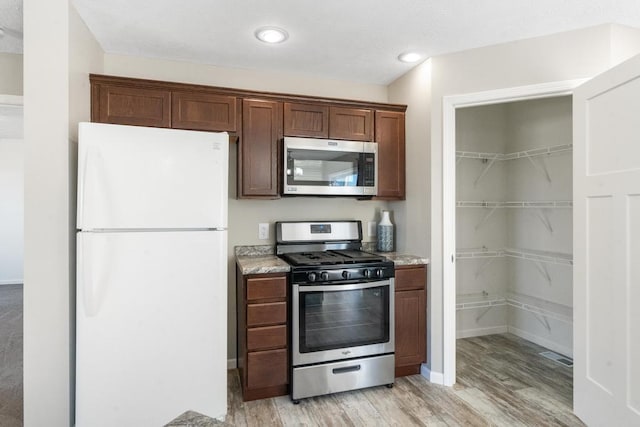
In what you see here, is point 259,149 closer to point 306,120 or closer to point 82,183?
point 306,120

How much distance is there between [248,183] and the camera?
2.64 meters

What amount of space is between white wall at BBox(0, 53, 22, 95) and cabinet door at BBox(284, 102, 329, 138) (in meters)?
1.94

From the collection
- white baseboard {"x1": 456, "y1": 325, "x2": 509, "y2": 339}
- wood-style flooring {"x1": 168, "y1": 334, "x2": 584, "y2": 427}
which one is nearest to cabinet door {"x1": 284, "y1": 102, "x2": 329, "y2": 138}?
wood-style flooring {"x1": 168, "y1": 334, "x2": 584, "y2": 427}

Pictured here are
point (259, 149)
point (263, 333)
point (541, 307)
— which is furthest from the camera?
point (541, 307)

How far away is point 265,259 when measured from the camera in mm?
2672

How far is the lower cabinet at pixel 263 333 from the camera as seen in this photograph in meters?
2.32

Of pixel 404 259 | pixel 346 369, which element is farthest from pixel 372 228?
pixel 346 369

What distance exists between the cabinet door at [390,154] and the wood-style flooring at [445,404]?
5.01ft

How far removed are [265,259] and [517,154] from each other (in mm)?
2709

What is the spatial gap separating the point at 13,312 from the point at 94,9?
4.24 m

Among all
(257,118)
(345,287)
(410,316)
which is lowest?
(410,316)

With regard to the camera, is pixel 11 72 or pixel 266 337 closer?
pixel 266 337

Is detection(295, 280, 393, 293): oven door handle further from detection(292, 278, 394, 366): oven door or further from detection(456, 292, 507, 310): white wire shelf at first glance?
detection(456, 292, 507, 310): white wire shelf

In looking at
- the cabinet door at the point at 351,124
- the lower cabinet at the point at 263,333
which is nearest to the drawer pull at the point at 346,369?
the lower cabinet at the point at 263,333
